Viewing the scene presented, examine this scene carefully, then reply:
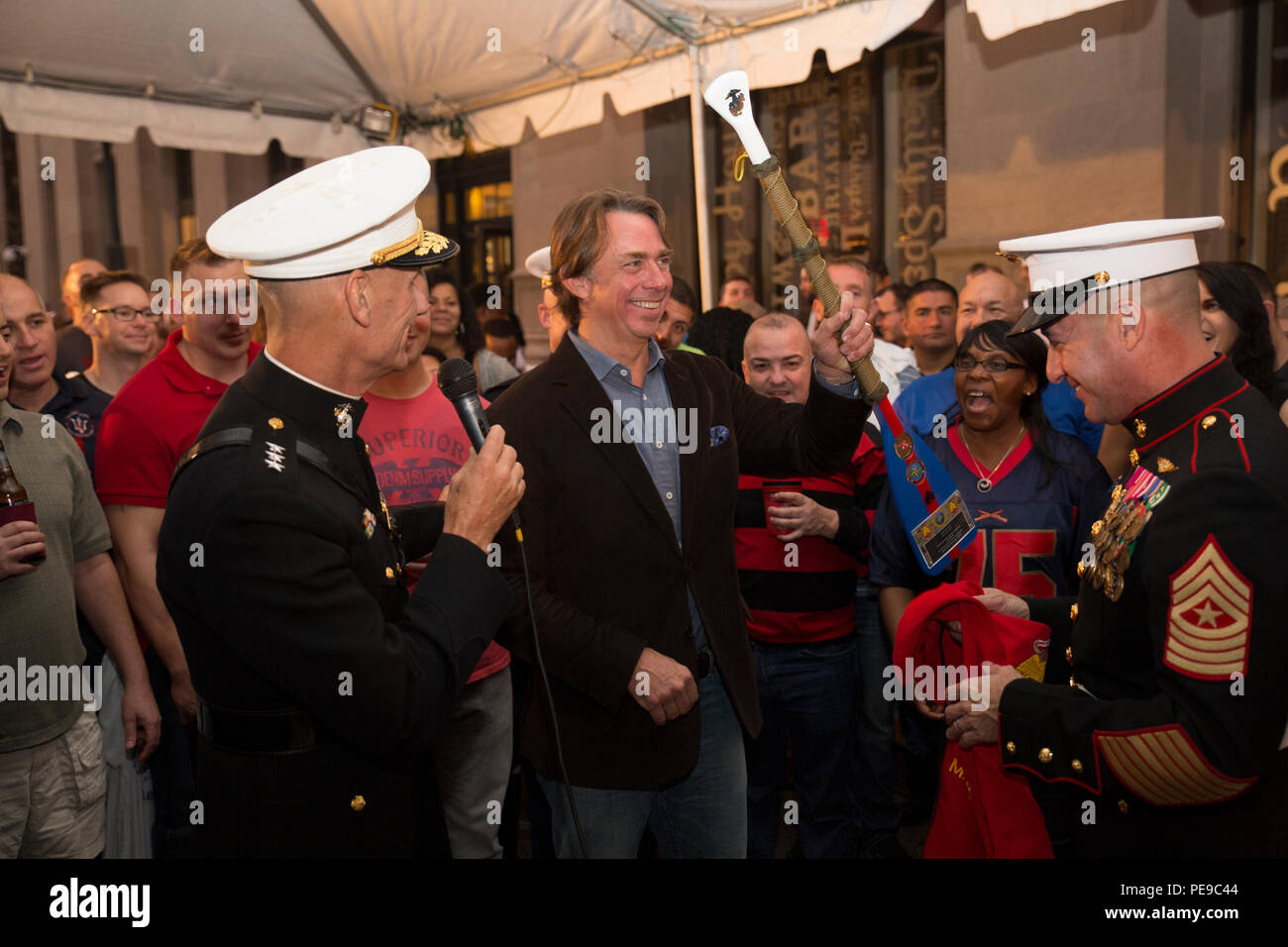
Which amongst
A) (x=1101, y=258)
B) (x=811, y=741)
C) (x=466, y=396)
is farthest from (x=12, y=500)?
(x=1101, y=258)

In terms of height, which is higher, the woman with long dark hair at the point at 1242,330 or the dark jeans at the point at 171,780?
the woman with long dark hair at the point at 1242,330

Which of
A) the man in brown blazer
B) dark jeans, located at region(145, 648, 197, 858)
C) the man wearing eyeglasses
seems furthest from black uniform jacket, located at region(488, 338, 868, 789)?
the man wearing eyeglasses

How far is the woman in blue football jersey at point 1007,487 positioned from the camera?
10.4 feet

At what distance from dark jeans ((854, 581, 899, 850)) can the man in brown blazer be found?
4.56ft

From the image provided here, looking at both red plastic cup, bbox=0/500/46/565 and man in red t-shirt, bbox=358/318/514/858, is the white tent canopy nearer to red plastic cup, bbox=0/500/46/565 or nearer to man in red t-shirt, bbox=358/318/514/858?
man in red t-shirt, bbox=358/318/514/858

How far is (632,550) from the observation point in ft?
7.97

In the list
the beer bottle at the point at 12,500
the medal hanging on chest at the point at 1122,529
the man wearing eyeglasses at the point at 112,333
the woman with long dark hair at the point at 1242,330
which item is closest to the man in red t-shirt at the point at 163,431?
the beer bottle at the point at 12,500

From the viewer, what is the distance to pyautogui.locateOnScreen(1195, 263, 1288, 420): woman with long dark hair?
328 centimetres

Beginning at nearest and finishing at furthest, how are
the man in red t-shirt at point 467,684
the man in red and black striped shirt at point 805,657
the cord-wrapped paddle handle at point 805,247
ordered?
1. the cord-wrapped paddle handle at point 805,247
2. the man in red t-shirt at point 467,684
3. the man in red and black striped shirt at point 805,657

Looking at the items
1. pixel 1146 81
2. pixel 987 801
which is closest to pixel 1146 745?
pixel 987 801

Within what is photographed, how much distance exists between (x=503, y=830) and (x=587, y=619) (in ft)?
6.14

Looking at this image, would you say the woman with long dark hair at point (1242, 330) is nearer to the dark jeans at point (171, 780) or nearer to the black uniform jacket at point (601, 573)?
the black uniform jacket at point (601, 573)

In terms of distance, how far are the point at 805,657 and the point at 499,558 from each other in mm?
1541

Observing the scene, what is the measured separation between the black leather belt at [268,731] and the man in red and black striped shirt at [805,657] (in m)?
2.00
